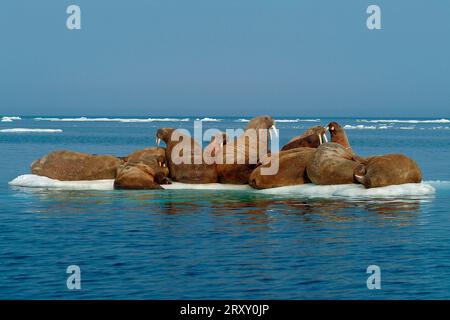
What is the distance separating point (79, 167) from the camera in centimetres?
2350

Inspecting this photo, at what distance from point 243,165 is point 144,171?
2764 mm

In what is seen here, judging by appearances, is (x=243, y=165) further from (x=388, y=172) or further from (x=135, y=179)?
(x=388, y=172)

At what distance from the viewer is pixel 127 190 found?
21.8 m

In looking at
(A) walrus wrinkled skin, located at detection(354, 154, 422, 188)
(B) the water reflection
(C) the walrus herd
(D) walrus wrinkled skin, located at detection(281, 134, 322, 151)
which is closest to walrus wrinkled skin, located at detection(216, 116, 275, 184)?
(C) the walrus herd

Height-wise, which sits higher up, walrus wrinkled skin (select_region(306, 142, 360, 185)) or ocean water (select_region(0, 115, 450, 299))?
walrus wrinkled skin (select_region(306, 142, 360, 185))

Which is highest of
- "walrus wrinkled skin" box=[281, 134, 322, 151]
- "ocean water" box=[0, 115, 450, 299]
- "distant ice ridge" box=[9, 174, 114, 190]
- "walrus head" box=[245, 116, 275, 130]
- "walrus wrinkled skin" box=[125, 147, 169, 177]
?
"walrus head" box=[245, 116, 275, 130]

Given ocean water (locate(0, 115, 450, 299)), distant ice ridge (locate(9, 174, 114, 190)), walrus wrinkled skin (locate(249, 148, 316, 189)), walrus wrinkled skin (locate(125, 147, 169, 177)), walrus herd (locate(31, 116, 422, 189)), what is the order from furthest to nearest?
walrus wrinkled skin (locate(125, 147, 169, 177)) → distant ice ridge (locate(9, 174, 114, 190)) → walrus wrinkled skin (locate(249, 148, 316, 189)) → walrus herd (locate(31, 116, 422, 189)) → ocean water (locate(0, 115, 450, 299))

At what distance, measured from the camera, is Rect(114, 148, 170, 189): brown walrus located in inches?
866

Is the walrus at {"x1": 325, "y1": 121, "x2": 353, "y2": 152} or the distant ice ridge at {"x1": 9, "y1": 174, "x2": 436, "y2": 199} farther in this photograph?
the walrus at {"x1": 325, "y1": 121, "x2": 353, "y2": 152}

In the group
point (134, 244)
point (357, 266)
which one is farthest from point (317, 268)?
point (134, 244)

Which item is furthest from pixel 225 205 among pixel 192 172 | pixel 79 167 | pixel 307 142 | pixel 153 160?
pixel 79 167

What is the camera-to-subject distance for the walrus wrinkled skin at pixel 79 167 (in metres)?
23.5

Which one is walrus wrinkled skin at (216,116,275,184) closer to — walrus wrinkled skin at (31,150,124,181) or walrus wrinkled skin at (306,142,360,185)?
walrus wrinkled skin at (306,142,360,185)
